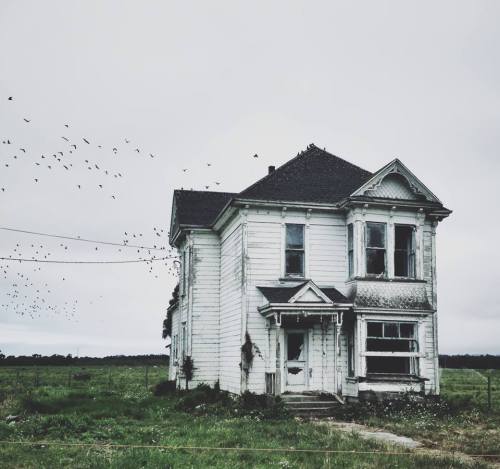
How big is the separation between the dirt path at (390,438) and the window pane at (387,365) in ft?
15.4

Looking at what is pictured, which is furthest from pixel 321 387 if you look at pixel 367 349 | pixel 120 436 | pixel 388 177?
pixel 120 436

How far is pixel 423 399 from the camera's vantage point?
21.6 m

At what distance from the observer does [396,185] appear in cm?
2294

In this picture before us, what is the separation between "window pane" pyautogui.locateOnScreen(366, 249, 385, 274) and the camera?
75.0 feet

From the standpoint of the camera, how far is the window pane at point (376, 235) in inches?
896

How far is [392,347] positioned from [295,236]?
5.10 m

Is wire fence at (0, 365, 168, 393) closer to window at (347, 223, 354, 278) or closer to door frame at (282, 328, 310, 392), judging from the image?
door frame at (282, 328, 310, 392)

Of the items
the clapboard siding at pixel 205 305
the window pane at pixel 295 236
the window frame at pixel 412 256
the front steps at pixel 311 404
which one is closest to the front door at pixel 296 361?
the front steps at pixel 311 404

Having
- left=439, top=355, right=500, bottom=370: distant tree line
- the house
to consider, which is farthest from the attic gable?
left=439, top=355, right=500, bottom=370: distant tree line

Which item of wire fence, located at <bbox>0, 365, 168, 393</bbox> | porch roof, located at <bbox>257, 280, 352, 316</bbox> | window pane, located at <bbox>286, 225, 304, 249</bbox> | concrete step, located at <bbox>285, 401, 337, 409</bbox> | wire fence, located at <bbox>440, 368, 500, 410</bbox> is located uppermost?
window pane, located at <bbox>286, 225, 304, 249</bbox>

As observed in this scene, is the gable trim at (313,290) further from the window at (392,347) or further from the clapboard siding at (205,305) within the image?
the clapboard siding at (205,305)

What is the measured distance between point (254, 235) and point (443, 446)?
10532mm

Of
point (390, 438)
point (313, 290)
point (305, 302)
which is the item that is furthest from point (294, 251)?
point (390, 438)

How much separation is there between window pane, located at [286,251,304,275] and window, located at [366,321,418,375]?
117 inches
